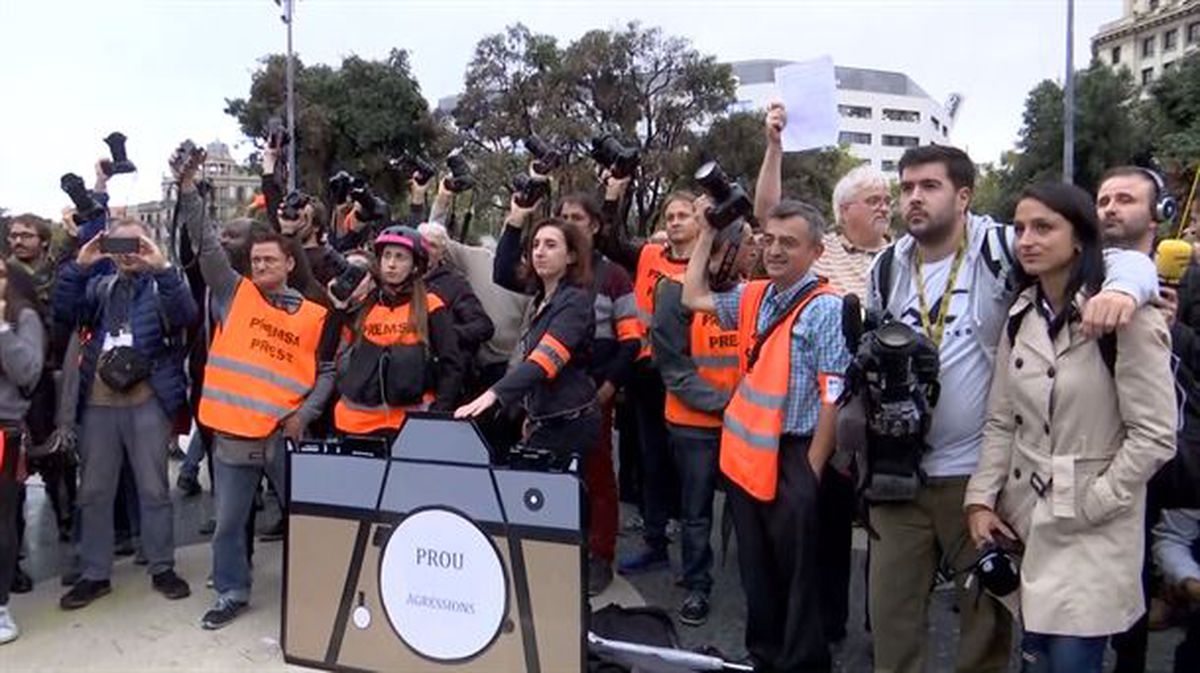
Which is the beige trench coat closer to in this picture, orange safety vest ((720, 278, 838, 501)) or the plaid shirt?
the plaid shirt

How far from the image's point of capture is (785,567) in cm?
340

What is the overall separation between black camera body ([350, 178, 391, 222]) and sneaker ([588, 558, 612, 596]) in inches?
101

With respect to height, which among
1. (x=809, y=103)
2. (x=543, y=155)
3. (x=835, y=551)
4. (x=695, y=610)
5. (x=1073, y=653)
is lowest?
(x=695, y=610)

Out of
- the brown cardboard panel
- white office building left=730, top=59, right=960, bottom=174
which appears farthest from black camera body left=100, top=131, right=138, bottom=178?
white office building left=730, top=59, right=960, bottom=174

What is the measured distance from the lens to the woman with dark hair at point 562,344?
3.94 meters

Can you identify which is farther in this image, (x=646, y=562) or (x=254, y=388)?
(x=646, y=562)

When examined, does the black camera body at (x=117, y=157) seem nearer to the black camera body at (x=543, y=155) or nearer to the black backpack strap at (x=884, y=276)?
the black camera body at (x=543, y=155)

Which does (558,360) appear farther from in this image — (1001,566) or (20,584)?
(20,584)

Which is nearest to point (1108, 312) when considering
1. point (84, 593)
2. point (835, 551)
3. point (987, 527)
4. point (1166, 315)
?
point (1166, 315)

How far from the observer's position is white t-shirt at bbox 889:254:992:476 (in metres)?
2.89

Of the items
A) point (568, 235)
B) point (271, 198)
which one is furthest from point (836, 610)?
point (271, 198)

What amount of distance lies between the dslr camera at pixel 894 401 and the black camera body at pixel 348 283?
2.23 m

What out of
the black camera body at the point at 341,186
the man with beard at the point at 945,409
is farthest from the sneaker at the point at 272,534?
the man with beard at the point at 945,409

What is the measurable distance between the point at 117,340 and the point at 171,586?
1170 millimetres
